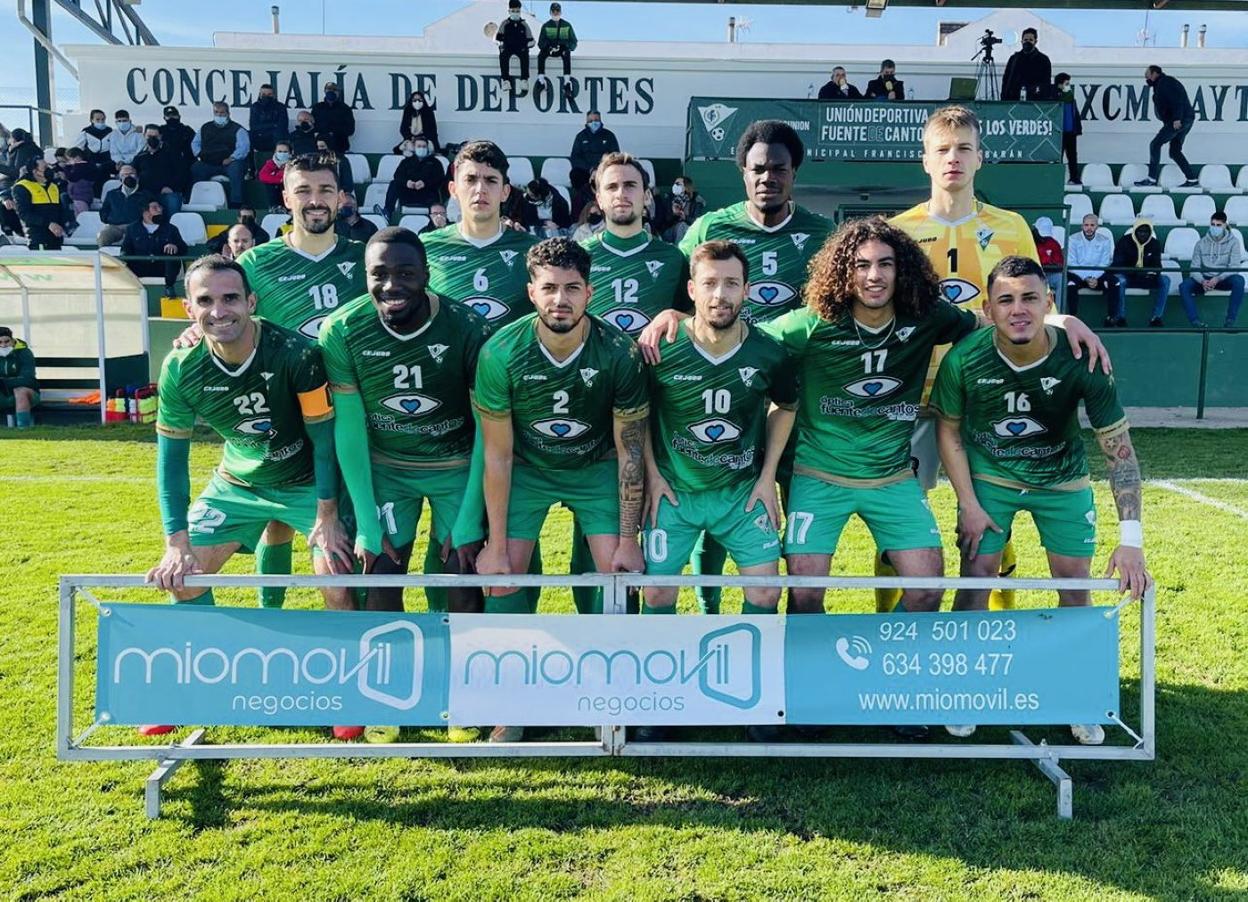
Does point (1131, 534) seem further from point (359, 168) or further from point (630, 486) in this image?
point (359, 168)

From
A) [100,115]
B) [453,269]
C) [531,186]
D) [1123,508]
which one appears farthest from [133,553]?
[100,115]

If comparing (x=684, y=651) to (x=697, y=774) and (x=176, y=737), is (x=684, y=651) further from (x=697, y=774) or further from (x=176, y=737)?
(x=176, y=737)

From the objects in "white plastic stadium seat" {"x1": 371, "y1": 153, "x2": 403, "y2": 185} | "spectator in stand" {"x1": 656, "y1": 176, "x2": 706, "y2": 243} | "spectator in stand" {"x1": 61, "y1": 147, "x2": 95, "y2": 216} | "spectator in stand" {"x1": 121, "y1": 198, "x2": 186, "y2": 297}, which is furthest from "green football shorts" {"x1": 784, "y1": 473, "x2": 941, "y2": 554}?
"spectator in stand" {"x1": 61, "y1": 147, "x2": 95, "y2": 216}

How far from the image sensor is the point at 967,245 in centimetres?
440

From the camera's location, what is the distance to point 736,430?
3.84 metres

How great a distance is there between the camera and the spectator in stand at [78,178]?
1677cm

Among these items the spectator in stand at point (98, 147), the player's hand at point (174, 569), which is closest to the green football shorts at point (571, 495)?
the player's hand at point (174, 569)

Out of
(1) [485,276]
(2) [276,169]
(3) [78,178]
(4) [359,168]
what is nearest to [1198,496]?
(1) [485,276]

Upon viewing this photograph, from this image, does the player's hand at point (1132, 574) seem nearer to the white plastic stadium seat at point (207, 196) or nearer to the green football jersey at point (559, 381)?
the green football jersey at point (559, 381)

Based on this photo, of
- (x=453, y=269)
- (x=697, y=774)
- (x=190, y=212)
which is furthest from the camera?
(x=190, y=212)

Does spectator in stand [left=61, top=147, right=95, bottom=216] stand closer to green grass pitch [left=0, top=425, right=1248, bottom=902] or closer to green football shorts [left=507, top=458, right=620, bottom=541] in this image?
green grass pitch [left=0, top=425, right=1248, bottom=902]

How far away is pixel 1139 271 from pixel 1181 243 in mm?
3761

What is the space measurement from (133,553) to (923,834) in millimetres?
5309

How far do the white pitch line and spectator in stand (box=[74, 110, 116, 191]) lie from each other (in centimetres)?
1616
